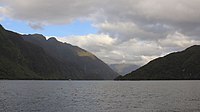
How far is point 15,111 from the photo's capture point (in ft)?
253

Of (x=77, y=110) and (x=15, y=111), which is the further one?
(x=77, y=110)

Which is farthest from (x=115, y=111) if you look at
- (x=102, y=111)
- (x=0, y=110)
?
(x=0, y=110)

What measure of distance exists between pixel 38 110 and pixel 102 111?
53.3ft

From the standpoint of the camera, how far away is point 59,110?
81.9 meters

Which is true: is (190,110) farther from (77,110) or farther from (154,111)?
(77,110)

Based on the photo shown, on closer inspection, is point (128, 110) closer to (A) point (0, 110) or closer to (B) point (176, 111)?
(B) point (176, 111)

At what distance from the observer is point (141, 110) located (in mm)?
82562

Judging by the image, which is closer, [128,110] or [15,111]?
[15,111]

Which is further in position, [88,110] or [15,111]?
[88,110]

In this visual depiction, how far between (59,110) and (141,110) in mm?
21289

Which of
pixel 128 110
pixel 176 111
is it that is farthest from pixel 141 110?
pixel 176 111

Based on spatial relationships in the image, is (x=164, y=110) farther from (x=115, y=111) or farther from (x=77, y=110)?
(x=77, y=110)

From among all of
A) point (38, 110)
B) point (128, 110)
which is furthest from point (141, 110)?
point (38, 110)

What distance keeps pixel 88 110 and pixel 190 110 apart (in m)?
26.2
